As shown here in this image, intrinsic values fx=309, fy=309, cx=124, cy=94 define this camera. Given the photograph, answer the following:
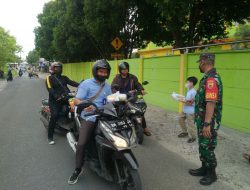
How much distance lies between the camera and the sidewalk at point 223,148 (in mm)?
4815

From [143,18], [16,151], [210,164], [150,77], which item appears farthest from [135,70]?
[210,164]

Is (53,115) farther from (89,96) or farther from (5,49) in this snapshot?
(5,49)

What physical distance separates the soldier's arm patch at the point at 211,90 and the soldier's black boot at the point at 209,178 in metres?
1.15

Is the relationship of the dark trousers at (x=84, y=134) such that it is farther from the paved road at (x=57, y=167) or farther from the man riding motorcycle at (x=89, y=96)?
the paved road at (x=57, y=167)

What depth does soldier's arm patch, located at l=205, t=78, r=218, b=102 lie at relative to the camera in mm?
4133

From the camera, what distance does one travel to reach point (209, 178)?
4566 millimetres

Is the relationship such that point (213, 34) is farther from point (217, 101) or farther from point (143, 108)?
point (217, 101)

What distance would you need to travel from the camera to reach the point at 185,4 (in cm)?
798

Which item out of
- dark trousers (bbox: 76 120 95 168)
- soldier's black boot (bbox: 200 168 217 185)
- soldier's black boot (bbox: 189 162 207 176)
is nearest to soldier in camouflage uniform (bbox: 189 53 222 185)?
soldier's black boot (bbox: 200 168 217 185)

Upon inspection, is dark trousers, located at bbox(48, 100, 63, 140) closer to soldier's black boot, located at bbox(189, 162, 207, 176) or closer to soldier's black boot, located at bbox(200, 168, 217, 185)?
soldier's black boot, located at bbox(189, 162, 207, 176)

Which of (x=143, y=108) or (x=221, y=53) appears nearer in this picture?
(x=143, y=108)

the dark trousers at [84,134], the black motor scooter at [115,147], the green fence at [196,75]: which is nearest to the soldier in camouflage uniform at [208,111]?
the black motor scooter at [115,147]

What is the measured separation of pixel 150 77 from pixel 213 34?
475 centimetres

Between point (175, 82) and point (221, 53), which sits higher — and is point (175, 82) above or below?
below
